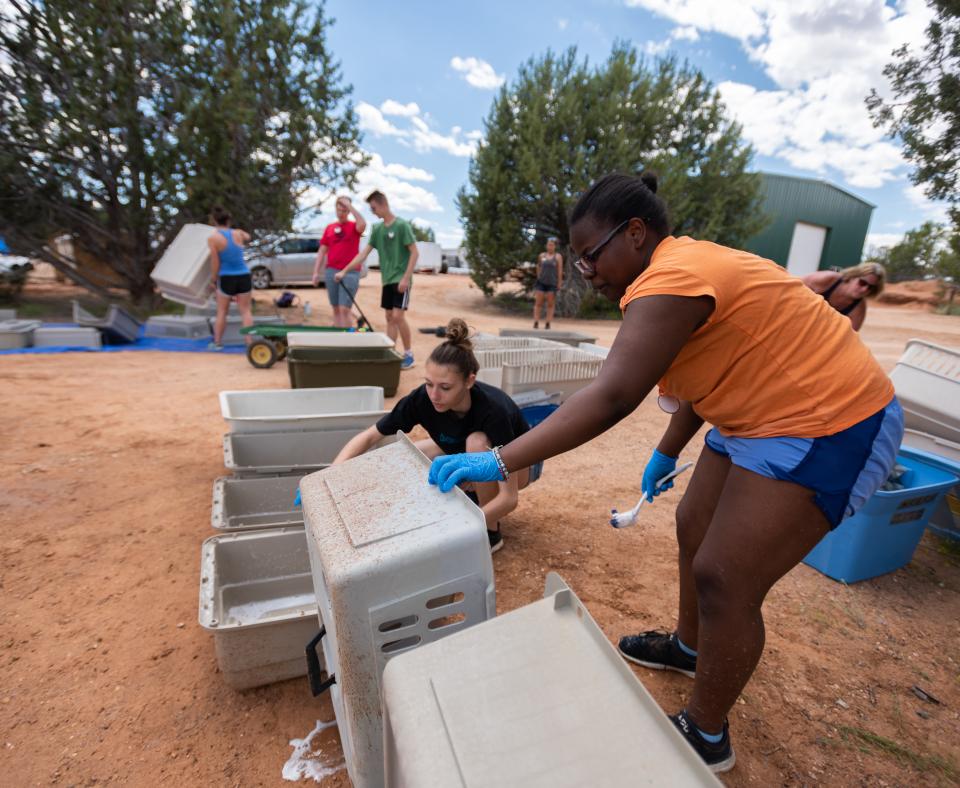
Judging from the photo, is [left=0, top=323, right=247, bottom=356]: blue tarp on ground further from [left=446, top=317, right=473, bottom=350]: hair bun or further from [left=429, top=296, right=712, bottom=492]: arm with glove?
[left=429, top=296, right=712, bottom=492]: arm with glove

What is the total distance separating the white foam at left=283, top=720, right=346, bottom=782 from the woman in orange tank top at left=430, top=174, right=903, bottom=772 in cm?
93

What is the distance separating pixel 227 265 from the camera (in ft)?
19.7

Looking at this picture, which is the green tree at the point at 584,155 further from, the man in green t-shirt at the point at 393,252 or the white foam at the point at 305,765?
the white foam at the point at 305,765

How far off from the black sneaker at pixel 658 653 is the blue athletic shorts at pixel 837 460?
827 millimetres

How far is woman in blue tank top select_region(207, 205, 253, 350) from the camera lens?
226 inches

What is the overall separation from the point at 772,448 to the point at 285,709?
5.35ft

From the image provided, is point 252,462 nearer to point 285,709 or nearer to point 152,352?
point 285,709

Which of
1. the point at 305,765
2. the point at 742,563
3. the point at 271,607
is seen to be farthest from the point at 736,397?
the point at 271,607

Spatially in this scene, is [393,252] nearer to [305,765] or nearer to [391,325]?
[391,325]

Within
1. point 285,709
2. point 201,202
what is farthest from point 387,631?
point 201,202

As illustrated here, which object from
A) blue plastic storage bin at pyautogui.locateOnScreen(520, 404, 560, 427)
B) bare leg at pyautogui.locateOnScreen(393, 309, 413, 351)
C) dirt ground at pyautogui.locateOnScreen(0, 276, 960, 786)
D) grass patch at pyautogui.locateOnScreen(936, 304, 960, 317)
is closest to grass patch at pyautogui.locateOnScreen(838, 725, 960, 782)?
dirt ground at pyautogui.locateOnScreen(0, 276, 960, 786)

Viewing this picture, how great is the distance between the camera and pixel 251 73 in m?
8.22

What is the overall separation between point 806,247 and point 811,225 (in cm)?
106

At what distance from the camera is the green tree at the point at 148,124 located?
7.17 meters
